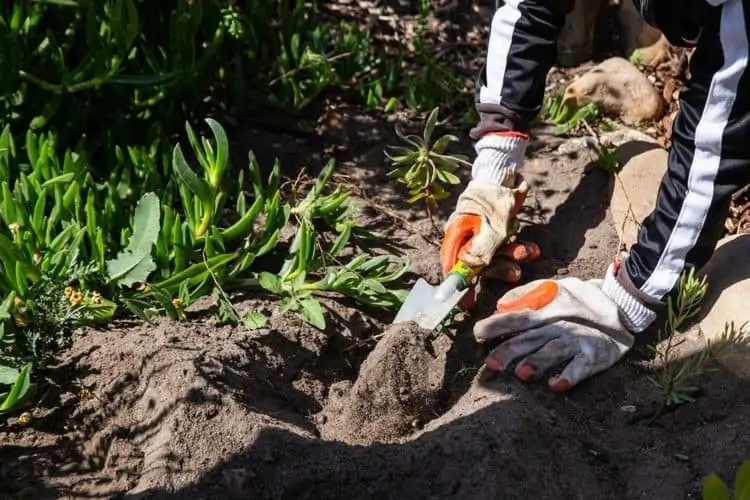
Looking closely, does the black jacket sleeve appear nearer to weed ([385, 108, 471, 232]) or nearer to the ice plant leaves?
weed ([385, 108, 471, 232])

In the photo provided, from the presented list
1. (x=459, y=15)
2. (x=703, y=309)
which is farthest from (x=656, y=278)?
(x=459, y=15)

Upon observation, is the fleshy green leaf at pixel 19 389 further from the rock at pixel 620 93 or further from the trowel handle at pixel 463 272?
the rock at pixel 620 93

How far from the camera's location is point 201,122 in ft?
10.9

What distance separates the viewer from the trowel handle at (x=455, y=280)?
2635mm

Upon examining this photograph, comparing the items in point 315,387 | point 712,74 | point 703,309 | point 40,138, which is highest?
point 712,74

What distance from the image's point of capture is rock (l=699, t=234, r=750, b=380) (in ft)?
8.34

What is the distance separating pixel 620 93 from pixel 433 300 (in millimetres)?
1414

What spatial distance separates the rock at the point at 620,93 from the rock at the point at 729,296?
849mm

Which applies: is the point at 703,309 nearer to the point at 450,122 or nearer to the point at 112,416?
the point at 450,122

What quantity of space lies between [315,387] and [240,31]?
148cm

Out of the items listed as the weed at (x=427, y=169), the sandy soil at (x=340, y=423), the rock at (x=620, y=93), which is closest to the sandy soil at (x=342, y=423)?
the sandy soil at (x=340, y=423)

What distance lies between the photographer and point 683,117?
8.14 ft

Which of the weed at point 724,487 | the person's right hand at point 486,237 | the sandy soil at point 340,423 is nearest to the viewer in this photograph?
the weed at point 724,487

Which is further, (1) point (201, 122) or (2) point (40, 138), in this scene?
(1) point (201, 122)
